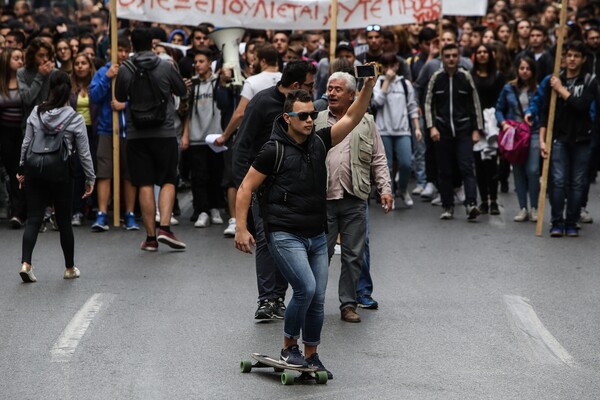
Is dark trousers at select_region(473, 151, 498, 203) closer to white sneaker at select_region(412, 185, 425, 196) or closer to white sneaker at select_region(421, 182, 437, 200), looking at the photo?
white sneaker at select_region(421, 182, 437, 200)

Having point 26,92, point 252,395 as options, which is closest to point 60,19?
point 26,92

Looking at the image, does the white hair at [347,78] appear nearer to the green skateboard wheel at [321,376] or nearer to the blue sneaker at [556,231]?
the green skateboard wheel at [321,376]

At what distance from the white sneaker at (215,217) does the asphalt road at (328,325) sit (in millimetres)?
1294

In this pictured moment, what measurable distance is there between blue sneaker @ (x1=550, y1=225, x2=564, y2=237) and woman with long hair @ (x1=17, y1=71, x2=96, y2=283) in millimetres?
5224

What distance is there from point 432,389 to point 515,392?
473 millimetres

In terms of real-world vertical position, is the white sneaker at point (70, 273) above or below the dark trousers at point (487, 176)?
below

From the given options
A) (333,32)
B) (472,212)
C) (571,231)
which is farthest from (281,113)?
(472,212)

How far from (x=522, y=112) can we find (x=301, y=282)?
26.2ft

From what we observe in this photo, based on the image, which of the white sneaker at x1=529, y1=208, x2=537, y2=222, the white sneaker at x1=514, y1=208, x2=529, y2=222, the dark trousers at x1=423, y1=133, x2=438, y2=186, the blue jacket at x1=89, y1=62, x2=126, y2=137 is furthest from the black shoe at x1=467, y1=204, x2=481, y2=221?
the blue jacket at x1=89, y1=62, x2=126, y2=137

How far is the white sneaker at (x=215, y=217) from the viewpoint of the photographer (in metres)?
14.7

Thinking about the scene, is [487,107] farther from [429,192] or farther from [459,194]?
[429,192]

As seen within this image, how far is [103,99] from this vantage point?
1441 cm

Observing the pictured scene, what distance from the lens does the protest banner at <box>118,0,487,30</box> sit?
14992 mm

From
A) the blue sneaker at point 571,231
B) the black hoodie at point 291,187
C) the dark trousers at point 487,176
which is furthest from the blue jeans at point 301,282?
the dark trousers at point 487,176
